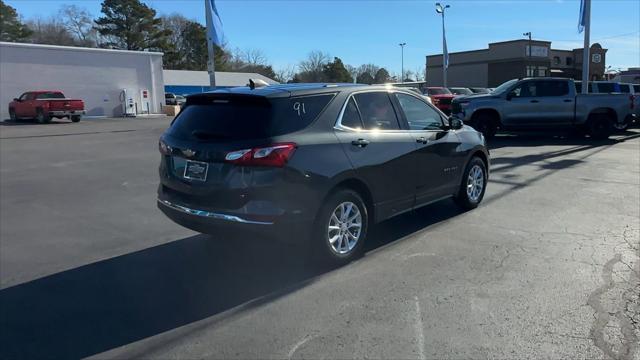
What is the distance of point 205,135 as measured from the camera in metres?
4.79

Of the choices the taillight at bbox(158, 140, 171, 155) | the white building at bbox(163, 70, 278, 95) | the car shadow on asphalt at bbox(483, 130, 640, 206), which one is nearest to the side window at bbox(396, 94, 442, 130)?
the car shadow on asphalt at bbox(483, 130, 640, 206)

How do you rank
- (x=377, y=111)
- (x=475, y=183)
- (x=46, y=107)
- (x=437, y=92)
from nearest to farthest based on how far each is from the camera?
(x=377, y=111), (x=475, y=183), (x=46, y=107), (x=437, y=92)

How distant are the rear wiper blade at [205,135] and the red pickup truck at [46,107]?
91.8 feet

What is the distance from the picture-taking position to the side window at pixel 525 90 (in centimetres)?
1662

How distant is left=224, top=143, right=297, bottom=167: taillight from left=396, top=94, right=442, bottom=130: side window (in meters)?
2.15

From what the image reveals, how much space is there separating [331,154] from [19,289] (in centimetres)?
307

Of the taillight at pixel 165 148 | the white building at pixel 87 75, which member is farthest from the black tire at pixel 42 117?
the taillight at pixel 165 148

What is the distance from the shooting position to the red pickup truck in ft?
95.8

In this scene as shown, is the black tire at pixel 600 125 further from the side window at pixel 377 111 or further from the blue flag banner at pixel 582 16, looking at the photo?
the side window at pixel 377 111

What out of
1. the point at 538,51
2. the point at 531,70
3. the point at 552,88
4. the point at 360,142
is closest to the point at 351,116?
the point at 360,142

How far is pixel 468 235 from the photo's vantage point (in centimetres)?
617

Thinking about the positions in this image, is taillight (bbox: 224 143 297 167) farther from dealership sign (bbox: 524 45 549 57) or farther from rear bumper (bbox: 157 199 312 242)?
dealership sign (bbox: 524 45 549 57)

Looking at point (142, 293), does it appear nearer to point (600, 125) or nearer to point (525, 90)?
point (525, 90)

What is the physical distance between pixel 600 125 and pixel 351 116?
14.6 metres
